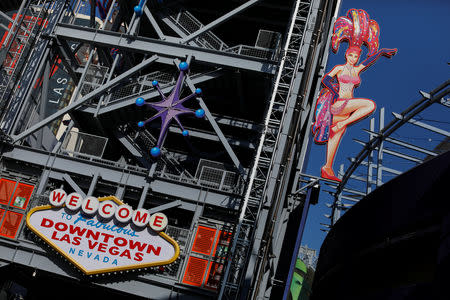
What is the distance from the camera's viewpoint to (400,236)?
15.3m

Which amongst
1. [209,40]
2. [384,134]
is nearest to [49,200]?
[209,40]

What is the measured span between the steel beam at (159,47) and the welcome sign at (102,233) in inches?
330

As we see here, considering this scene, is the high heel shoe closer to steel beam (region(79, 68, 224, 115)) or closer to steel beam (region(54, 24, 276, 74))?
steel beam (region(54, 24, 276, 74))

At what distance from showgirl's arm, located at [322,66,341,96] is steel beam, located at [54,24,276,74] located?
6285 mm

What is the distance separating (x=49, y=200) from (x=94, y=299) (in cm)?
823

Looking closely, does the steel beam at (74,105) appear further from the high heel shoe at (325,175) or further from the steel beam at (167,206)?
the high heel shoe at (325,175)

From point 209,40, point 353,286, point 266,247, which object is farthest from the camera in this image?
point 209,40

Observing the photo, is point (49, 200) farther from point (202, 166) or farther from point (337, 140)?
point (337, 140)

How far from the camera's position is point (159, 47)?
87.2 ft

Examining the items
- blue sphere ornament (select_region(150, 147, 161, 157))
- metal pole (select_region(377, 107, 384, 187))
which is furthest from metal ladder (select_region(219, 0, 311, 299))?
metal pole (select_region(377, 107, 384, 187))

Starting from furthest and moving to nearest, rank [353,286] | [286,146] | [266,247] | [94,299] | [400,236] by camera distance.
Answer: [94,299]
[286,146]
[266,247]
[353,286]
[400,236]

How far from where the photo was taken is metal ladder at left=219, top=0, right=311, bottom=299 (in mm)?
21109

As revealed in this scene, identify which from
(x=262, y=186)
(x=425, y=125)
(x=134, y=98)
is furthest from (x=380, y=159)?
(x=134, y=98)

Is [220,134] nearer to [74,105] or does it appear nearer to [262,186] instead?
[262,186]
